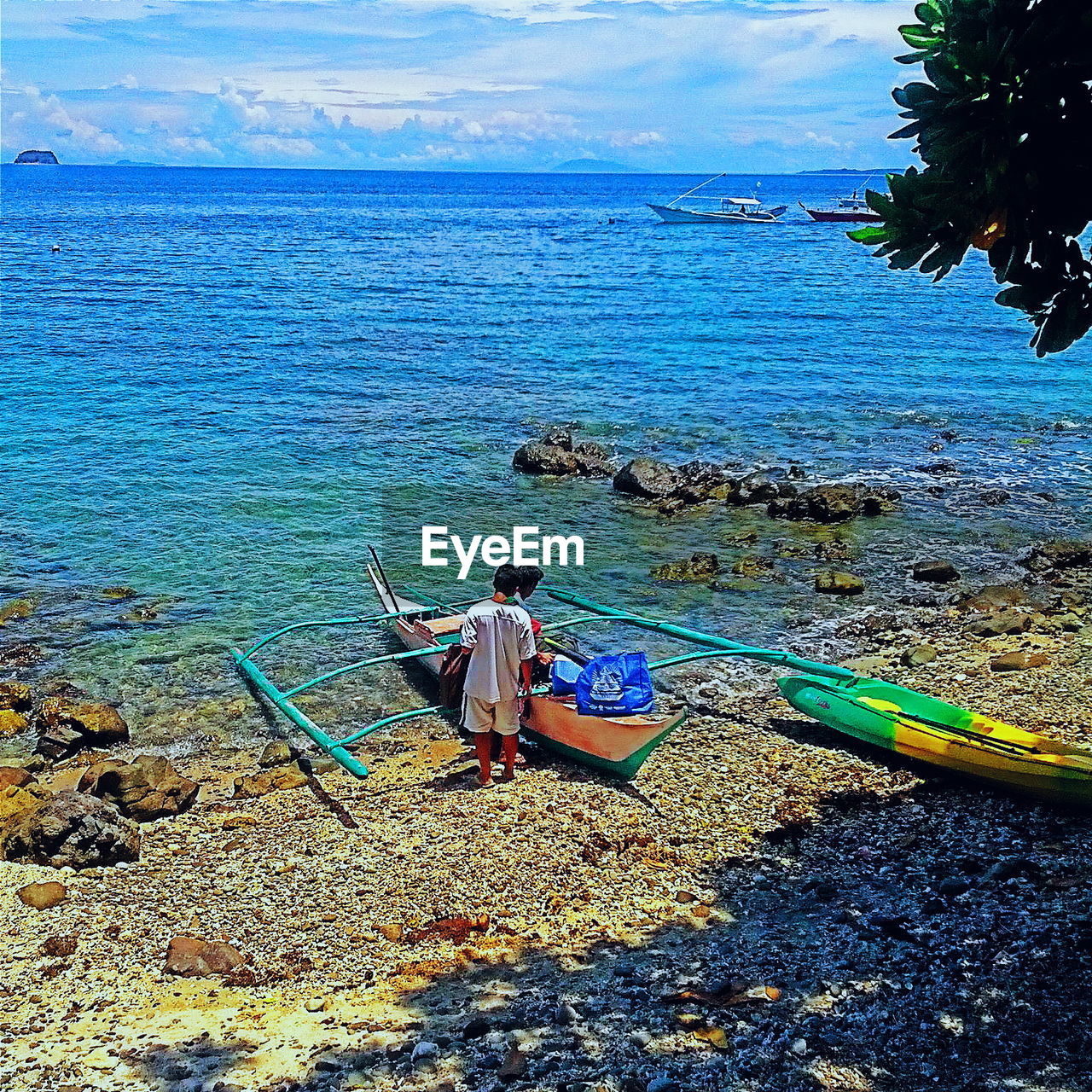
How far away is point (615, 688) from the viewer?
1057 cm

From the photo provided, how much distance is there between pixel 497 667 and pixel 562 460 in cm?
1304

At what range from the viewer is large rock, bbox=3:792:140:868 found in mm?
9266

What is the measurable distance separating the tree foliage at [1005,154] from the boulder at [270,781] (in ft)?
25.9

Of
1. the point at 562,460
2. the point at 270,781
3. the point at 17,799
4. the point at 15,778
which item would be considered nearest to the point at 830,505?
the point at 562,460

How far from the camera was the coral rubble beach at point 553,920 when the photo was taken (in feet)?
21.0

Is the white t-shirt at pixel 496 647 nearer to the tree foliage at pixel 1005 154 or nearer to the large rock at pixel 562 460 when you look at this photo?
the tree foliage at pixel 1005 154

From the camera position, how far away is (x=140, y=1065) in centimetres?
647

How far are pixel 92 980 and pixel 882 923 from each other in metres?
5.54

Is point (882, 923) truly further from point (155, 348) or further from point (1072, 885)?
point (155, 348)

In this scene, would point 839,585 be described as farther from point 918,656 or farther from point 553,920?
point 553,920

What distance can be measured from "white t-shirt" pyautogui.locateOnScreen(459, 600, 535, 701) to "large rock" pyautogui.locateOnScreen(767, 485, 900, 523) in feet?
34.7

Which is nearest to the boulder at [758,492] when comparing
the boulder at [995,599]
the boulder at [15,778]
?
the boulder at [995,599]

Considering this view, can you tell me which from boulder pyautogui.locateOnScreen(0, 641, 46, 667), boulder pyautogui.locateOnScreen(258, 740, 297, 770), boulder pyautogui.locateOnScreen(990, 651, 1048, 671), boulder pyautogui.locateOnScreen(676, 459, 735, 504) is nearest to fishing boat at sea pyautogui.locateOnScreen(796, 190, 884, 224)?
boulder pyautogui.locateOnScreen(676, 459, 735, 504)

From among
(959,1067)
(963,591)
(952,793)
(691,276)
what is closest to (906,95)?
(959,1067)
